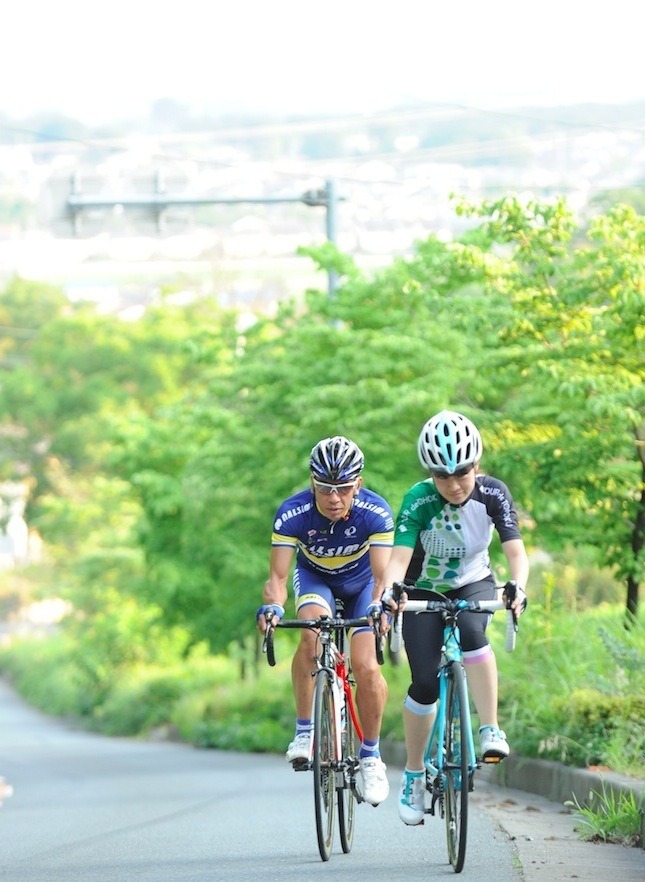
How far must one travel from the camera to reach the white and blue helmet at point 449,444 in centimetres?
824

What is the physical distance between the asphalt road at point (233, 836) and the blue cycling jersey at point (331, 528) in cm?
156

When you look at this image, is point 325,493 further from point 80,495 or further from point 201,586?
point 80,495

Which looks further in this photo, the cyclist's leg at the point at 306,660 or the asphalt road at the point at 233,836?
the cyclist's leg at the point at 306,660

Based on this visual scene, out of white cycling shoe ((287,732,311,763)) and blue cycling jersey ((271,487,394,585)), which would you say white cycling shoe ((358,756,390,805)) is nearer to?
white cycling shoe ((287,732,311,763))

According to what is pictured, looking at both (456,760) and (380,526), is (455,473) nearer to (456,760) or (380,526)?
(380,526)

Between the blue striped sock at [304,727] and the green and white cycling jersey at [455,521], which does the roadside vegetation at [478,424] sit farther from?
the green and white cycling jersey at [455,521]

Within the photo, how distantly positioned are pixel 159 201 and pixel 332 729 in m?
15.2

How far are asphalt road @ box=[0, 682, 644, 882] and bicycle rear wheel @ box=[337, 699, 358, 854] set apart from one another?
12cm

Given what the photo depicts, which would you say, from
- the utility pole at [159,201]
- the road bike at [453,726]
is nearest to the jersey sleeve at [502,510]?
the road bike at [453,726]

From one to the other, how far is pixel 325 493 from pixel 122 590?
35015 mm

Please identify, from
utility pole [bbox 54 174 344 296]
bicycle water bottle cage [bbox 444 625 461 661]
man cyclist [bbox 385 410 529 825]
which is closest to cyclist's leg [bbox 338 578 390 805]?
man cyclist [bbox 385 410 529 825]

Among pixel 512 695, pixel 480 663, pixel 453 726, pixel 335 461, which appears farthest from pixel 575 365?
pixel 453 726

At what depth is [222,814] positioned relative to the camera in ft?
41.6

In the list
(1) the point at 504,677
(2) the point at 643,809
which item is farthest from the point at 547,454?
(2) the point at 643,809
